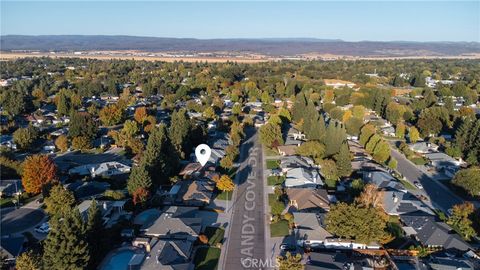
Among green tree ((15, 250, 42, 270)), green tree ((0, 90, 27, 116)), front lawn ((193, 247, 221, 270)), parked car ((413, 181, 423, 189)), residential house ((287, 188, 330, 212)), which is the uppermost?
green tree ((0, 90, 27, 116))

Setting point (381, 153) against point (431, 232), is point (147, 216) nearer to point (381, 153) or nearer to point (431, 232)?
point (431, 232)

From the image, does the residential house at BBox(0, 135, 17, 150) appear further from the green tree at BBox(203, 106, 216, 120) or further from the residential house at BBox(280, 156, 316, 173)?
the residential house at BBox(280, 156, 316, 173)

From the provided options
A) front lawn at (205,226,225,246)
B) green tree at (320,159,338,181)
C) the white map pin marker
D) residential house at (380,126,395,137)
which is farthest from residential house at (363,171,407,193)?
residential house at (380,126,395,137)

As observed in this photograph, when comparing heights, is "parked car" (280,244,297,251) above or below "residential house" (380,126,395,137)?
below

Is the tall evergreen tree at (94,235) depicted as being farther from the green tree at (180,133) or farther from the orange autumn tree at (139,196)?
the green tree at (180,133)

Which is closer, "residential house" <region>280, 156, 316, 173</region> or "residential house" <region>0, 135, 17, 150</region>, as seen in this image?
"residential house" <region>280, 156, 316, 173</region>

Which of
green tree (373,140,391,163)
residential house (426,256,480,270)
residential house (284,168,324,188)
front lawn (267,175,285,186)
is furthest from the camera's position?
green tree (373,140,391,163)

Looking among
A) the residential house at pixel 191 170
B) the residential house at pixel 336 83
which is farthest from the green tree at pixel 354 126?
the residential house at pixel 336 83
